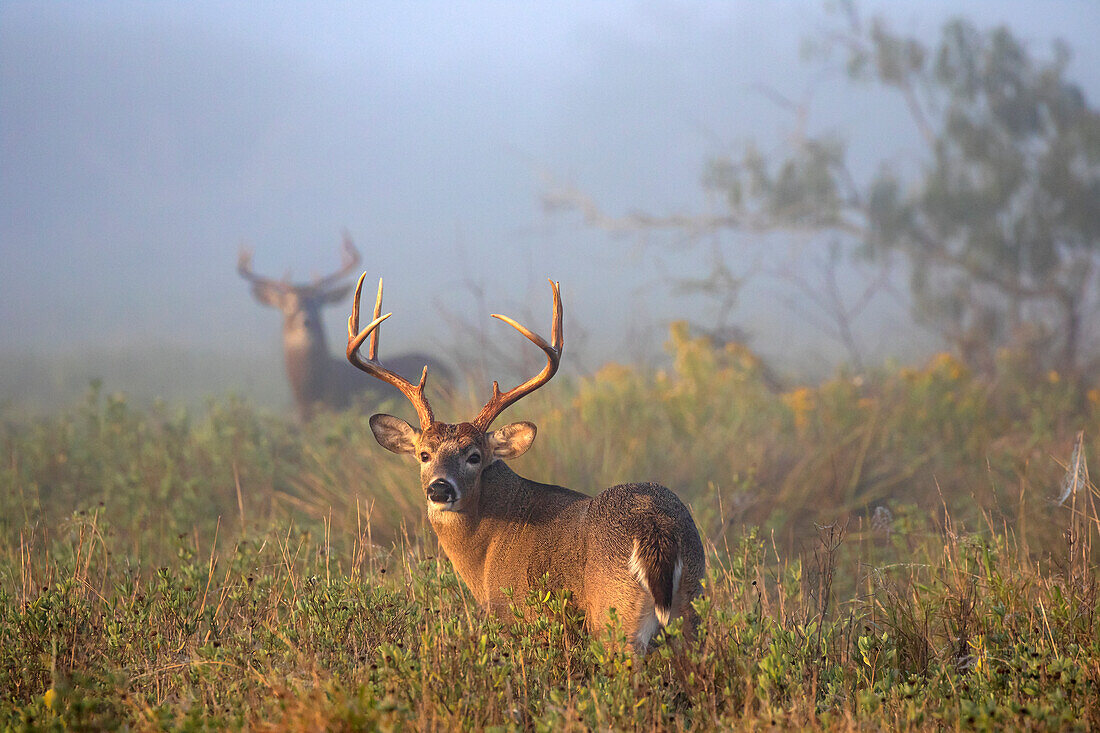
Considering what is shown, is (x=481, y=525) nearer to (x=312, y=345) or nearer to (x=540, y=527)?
(x=540, y=527)

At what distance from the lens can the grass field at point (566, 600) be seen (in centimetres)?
297

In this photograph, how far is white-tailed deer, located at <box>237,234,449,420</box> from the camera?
1271 cm

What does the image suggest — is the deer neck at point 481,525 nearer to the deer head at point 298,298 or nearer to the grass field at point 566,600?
the grass field at point 566,600

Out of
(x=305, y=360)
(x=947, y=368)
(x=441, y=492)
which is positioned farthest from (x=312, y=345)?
(x=441, y=492)

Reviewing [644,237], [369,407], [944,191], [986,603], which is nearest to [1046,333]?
[944,191]

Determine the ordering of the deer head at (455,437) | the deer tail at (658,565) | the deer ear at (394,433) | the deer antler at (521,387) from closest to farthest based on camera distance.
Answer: the deer tail at (658,565)
the deer head at (455,437)
the deer antler at (521,387)
the deer ear at (394,433)

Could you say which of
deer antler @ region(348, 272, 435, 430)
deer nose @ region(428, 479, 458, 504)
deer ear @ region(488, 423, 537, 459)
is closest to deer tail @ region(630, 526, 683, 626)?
deer nose @ region(428, 479, 458, 504)

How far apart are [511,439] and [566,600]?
0.97m

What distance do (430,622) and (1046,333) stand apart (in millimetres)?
12556

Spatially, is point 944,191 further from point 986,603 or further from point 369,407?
point 986,603

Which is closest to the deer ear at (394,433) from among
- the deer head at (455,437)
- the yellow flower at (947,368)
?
the deer head at (455,437)

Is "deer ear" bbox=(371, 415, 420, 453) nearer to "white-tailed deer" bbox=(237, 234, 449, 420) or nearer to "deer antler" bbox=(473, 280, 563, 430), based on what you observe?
"deer antler" bbox=(473, 280, 563, 430)

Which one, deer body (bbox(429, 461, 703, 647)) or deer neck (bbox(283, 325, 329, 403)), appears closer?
deer body (bbox(429, 461, 703, 647))

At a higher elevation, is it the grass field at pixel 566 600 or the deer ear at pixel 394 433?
the deer ear at pixel 394 433
